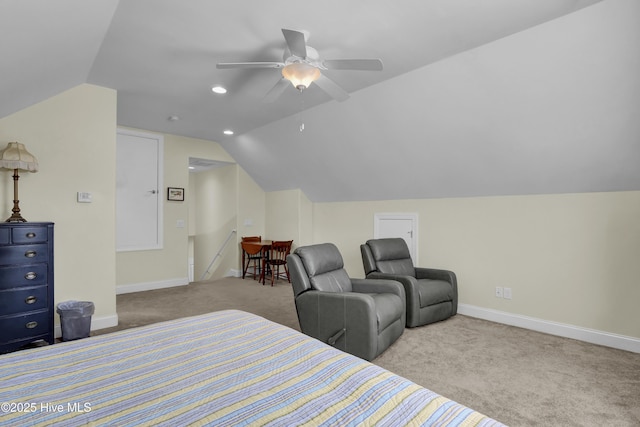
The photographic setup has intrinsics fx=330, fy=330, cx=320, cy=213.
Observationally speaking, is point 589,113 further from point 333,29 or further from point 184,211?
point 184,211

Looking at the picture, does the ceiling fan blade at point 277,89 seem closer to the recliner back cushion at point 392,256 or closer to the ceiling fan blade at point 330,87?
the ceiling fan blade at point 330,87

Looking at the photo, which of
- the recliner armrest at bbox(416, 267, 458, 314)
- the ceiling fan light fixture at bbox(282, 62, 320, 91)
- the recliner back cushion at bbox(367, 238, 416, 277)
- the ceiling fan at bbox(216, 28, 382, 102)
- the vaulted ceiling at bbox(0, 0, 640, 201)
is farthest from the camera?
the recliner back cushion at bbox(367, 238, 416, 277)

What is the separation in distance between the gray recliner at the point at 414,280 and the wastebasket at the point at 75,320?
273cm

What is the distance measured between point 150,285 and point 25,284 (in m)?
2.47

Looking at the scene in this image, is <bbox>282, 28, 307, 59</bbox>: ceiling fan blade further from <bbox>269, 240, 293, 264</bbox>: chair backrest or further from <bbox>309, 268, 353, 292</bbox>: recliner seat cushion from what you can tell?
<bbox>269, 240, 293, 264</bbox>: chair backrest

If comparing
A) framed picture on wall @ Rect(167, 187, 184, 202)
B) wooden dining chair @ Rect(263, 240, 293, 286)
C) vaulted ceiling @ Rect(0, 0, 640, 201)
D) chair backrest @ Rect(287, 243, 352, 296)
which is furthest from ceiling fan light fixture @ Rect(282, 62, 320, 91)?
framed picture on wall @ Rect(167, 187, 184, 202)

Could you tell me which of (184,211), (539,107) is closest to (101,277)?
(184,211)

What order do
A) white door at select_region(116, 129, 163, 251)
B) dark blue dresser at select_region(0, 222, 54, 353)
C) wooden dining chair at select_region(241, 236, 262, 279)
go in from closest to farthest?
1. dark blue dresser at select_region(0, 222, 54, 353)
2. white door at select_region(116, 129, 163, 251)
3. wooden dining chair at select_region(241, 236, 262, 279)

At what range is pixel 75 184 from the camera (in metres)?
3.22

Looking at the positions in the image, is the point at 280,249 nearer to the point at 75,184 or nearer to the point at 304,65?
the point at 75,184

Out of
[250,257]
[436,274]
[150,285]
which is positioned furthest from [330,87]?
[150,285]

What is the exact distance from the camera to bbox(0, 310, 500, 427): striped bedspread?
802mm

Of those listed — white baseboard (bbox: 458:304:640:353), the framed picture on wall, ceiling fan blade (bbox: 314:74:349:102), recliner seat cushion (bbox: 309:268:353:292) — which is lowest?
white baseboard (bbox: 458:304:640:353)

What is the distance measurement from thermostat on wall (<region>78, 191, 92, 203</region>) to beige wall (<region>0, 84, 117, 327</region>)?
0.13 ft
